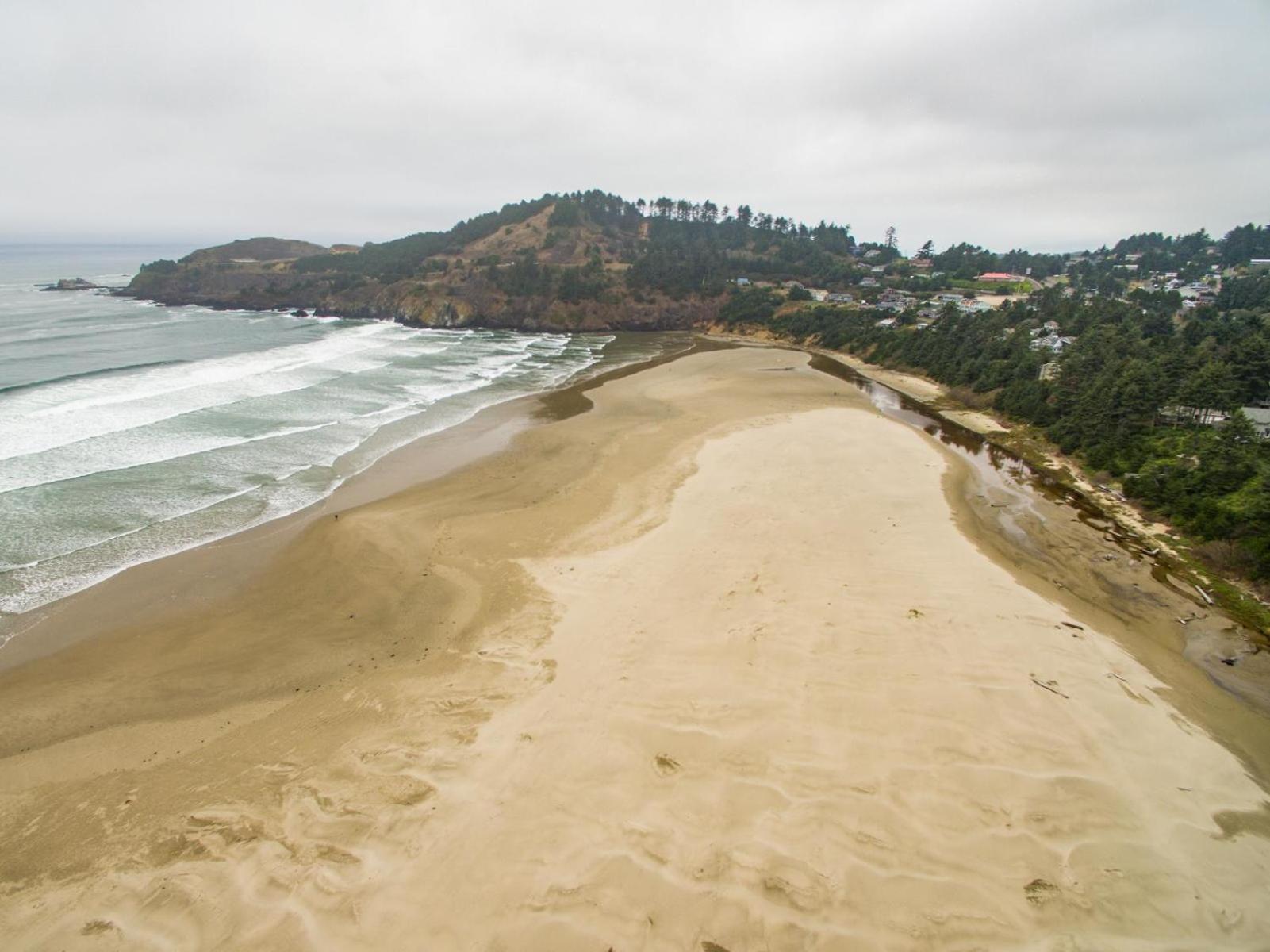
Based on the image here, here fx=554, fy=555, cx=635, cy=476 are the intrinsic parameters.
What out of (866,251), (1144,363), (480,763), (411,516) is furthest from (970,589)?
(866,251)

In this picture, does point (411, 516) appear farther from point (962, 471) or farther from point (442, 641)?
point (962, 471)

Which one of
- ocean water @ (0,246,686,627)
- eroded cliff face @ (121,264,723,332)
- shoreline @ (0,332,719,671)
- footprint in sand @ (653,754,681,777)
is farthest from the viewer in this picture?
eroded cliff face @ (121,264,723,332)

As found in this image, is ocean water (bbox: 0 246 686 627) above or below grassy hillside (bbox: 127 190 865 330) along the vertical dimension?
below

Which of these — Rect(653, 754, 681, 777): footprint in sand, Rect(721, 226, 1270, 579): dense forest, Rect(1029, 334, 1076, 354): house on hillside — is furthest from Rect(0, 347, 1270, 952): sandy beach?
Rect(1029, 334, 1076, 354): house on hillside

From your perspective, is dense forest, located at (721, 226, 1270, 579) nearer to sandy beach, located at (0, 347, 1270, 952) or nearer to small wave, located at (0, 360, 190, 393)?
sandy beach, located at (0, 347, 1270, 952)

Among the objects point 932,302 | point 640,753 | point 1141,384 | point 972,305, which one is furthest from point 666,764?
point 932,302

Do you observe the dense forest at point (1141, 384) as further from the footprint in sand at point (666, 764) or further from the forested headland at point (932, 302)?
the footprint in sand at point (666, 764)

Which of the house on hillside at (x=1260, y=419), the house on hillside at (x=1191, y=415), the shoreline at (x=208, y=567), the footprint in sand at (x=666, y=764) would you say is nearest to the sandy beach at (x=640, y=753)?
the footprint in sand at (x=666, y=764)
